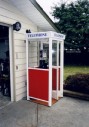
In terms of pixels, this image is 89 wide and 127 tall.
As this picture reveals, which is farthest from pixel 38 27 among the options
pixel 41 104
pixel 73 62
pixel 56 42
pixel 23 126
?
pixel 73 62

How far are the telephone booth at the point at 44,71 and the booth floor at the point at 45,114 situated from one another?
29 centimetres

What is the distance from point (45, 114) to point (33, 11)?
3072 millimetres

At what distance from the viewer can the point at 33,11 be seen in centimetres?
503

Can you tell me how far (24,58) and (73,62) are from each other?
12.0 metres

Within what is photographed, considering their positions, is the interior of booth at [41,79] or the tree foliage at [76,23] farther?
the tree foliage at [76,23]

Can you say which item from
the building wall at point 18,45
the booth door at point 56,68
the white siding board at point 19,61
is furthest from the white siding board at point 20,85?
the booth door at point 56,68

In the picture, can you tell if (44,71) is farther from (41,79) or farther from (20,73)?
(20,73)

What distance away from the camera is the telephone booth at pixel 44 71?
4746 millimetres

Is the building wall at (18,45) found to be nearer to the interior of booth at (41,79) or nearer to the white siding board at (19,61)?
the white siding board at (19,61)

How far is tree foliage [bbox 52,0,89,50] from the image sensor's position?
13938 mm

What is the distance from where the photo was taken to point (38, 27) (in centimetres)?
635

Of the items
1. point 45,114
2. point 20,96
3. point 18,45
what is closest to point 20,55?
point 18,45

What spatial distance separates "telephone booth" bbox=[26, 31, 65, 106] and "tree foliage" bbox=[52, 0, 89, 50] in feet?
28.6

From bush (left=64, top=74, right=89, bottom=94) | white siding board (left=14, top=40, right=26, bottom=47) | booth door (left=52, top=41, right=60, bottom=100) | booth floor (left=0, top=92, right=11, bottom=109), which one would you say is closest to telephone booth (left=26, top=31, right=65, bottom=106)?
booth door (left=52, top=41, right=60, bottom=100)
